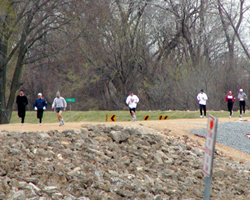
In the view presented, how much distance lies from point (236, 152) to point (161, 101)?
25034 millimetres

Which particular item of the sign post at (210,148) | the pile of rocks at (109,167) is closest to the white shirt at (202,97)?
the pile of rocks at (109,167)

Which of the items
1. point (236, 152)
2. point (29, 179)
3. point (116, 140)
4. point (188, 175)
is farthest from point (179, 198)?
point (236, 152)

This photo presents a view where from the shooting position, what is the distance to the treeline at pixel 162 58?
4131cm

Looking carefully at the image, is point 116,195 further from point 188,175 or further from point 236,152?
point 236,152

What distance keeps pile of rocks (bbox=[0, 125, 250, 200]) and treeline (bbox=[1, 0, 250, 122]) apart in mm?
24553

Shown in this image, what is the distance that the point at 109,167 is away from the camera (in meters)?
12.5

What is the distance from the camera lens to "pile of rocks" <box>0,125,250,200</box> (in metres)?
10.1

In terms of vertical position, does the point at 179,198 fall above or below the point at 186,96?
below

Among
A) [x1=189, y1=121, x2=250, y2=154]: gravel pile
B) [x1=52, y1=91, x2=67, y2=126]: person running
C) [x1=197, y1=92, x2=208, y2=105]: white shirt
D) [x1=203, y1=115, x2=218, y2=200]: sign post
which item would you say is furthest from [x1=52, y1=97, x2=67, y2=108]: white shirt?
[x1=203, y1=115, x2=218, y2=200]: sign post

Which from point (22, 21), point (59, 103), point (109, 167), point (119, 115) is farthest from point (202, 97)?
point (109, 167)

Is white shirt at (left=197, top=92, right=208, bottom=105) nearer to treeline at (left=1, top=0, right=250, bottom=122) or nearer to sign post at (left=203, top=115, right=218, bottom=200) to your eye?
treeline at (left=1, top=0, right=250, bottom=122)

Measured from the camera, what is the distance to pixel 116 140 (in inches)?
607

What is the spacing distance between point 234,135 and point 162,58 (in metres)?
25.4

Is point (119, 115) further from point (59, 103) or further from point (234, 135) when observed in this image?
point (59, 103)
